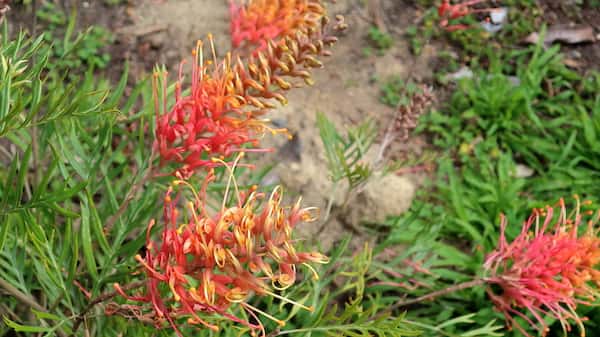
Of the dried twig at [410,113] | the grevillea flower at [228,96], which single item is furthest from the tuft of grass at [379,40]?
the grevillea flower at [228,96]

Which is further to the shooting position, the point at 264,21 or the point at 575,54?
the point at 575,54

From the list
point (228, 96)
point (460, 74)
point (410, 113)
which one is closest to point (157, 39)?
point (460, 74)

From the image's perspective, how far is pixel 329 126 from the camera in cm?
200

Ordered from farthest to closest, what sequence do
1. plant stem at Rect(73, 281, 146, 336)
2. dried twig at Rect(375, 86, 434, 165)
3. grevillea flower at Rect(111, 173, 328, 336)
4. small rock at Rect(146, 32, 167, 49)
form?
small rock at Rect(146, 32, 167, 49), dried twig at Rect(375, 86, 434, 165), plant stem at Rect(73, 281, 146, 336), grevillea flower at Rect(111, 173, 328, 336)

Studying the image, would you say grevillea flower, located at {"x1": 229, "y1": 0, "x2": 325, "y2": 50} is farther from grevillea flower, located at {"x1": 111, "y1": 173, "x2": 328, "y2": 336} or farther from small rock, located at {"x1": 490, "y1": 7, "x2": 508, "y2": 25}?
grevillea flower, located at {"x1": 111, "y1": 173, "x2": 328, "y2": 336}

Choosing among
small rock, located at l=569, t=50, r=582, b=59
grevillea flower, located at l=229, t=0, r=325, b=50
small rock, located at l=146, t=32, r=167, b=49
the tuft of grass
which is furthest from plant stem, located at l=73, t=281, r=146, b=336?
small rock, located at l=569, t=50, r=582, b=59

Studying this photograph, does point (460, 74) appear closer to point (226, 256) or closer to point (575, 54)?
point (575, 54)

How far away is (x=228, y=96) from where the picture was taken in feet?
4.12

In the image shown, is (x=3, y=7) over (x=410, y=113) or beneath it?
over

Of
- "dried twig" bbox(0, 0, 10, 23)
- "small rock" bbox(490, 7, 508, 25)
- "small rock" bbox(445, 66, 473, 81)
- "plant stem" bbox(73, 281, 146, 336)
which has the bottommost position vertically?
"small rock" bbox(445, 66, 473, 81)

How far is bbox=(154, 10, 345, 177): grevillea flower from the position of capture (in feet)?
4.05

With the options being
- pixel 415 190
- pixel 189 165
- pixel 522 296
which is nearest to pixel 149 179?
pixel 189 165

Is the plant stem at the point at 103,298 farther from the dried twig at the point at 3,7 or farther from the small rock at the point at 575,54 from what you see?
the small rock at the point at 575,54

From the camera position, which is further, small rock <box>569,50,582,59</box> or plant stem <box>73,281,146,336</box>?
small rock <box>569,50,582,59</box>
